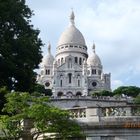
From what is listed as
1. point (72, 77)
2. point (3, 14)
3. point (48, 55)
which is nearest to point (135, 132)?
point (3, 14)

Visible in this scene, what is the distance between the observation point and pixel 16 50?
1355 inches

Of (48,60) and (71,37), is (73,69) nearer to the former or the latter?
(71,37)

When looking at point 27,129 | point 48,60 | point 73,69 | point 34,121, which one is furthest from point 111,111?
point 48,60

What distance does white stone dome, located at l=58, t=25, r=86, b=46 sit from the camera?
17362 cm

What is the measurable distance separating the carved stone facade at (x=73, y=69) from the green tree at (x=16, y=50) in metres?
126

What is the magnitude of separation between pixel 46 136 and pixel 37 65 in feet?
56.5

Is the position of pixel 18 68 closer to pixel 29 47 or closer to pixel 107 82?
pixel 29 47

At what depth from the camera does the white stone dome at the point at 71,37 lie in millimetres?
173625

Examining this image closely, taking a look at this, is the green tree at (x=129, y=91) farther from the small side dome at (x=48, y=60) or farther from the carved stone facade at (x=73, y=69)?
the small side dome at (x=48, y=60)

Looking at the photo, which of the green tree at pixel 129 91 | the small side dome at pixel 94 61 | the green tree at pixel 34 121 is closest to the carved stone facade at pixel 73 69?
the small side dome at pixel 94 61

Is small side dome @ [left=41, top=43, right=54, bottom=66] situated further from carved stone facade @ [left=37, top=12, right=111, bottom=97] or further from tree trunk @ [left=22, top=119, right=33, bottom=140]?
tree trunk @ [left=22, top=119, right=33, bottom=140]

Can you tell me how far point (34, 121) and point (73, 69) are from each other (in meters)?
150

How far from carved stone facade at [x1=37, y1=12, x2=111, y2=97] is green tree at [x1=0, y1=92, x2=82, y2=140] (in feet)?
465

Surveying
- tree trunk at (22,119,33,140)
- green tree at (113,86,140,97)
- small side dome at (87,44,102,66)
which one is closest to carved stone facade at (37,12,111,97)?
small side dome at (87,44,102,66)
